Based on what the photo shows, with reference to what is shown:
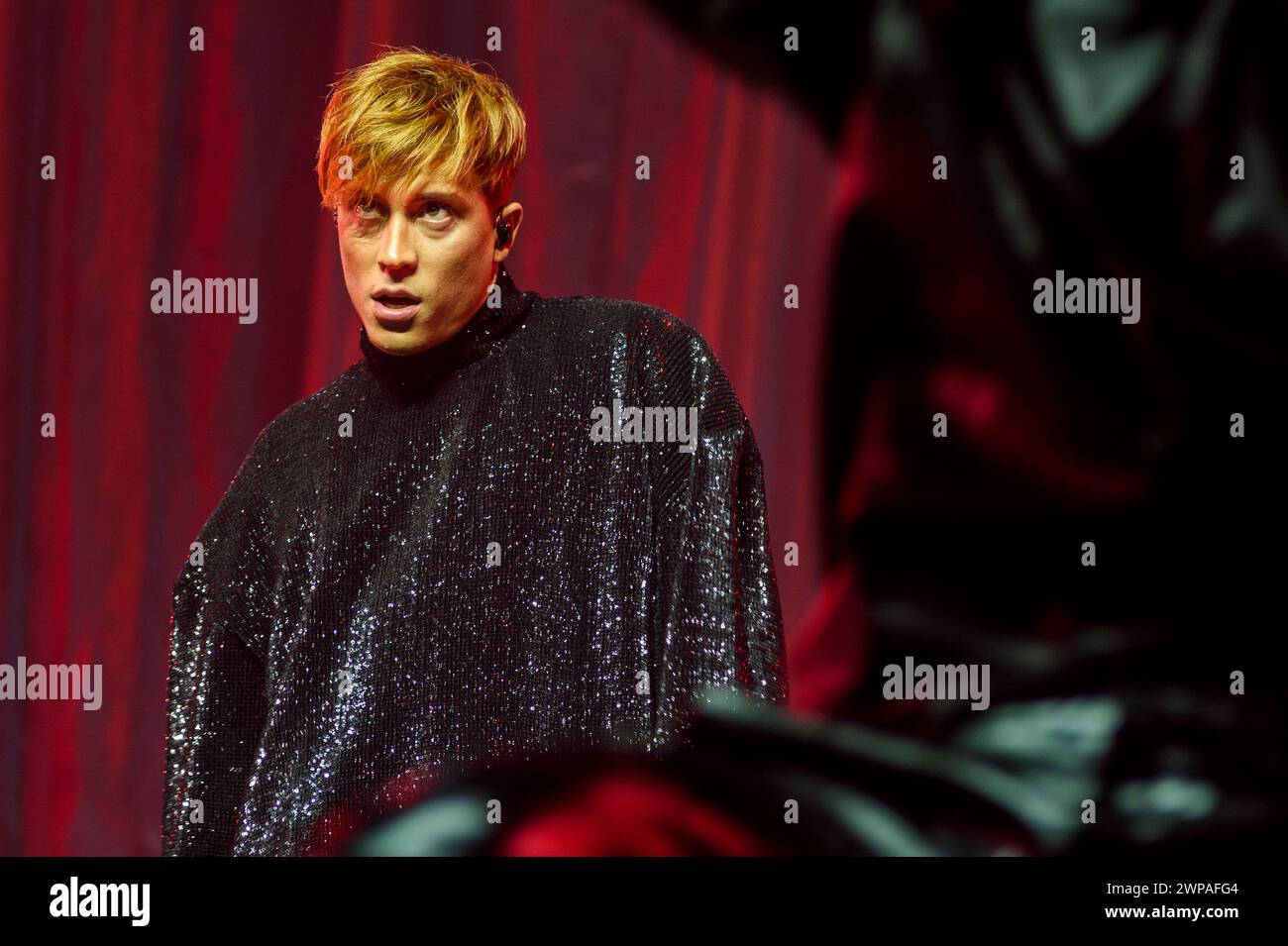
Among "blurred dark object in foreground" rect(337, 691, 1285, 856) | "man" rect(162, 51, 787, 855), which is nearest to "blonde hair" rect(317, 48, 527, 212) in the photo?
"man" rect(162, 51, 787, 855)

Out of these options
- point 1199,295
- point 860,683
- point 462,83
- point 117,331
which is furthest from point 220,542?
point 1199,295

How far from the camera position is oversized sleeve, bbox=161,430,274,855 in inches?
49.7

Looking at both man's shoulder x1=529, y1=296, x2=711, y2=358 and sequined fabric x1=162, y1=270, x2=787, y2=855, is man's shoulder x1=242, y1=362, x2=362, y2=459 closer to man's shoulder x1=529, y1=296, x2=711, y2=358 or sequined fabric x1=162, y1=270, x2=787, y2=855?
sequined fabric x1=162, y1=270, x2=787, y2=855

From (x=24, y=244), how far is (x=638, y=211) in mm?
767

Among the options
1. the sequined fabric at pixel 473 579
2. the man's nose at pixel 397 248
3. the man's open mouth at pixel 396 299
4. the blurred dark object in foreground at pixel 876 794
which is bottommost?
the blurred dark object in foreground at pixel 876 794

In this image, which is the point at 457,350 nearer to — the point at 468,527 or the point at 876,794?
the point at 468,527

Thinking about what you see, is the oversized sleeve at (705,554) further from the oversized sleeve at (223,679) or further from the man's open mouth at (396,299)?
the oversized sleeve at (223,679)

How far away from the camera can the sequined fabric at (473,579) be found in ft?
3.64

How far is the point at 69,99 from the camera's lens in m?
1.78

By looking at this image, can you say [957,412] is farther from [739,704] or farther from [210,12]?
[210,12]

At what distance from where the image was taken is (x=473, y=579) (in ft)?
3.82

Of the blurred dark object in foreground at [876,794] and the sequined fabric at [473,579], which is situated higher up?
the sequined fabric at [473,579]

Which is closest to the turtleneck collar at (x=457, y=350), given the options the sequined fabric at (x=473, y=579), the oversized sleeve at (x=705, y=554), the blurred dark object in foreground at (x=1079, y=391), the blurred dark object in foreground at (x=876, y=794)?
the sequined fabric at (x=473, y=579)

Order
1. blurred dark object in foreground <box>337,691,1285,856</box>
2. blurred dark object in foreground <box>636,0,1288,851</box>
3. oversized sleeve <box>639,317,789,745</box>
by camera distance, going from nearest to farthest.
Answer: blurred dark object in foreground <box>337,691,1285,856</box> → oversized sleeve <box>639,317,789,745</box> → blurred dark object in foreground <box>636,0,1288,851</box>
